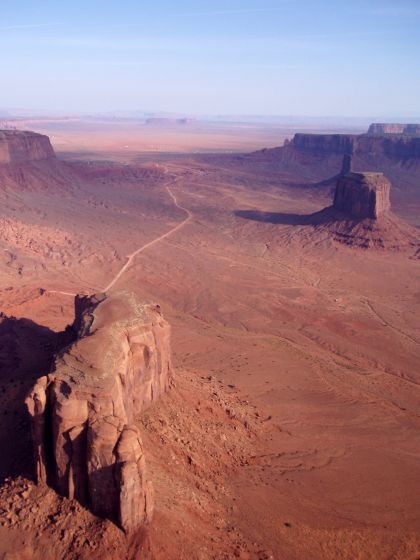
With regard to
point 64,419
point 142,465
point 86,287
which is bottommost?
point 86,287

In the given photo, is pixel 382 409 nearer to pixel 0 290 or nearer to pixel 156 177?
pixel 0 290

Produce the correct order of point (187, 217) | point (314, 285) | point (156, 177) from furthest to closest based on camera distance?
point (156, 177), point (187, 217), point (314, 285)

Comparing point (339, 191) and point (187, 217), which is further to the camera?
point (187, 217)

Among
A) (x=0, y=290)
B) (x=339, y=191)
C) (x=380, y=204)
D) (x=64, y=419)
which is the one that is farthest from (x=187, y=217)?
(x=64, y=419)

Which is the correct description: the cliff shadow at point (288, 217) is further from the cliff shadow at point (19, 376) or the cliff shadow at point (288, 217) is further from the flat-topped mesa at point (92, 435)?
the flat-topped mesa at point (92, 435)

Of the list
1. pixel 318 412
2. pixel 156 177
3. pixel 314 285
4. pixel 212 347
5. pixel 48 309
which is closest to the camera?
pixel 318 412

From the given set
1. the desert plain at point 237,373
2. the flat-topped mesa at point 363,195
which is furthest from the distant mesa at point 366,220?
the desert plain at point 237,373

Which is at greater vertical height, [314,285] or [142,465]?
[142,465]

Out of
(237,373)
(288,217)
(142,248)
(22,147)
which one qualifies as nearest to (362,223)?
(288,217)

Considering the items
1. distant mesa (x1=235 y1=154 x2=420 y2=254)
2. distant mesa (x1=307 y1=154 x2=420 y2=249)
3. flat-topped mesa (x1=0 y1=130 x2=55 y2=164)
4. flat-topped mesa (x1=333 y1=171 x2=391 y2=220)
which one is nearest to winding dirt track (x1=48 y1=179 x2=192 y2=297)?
distant mesa (x1=235 y1=154 x2=420 y2=254)
